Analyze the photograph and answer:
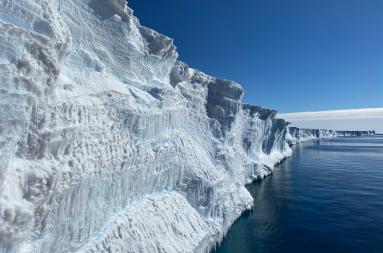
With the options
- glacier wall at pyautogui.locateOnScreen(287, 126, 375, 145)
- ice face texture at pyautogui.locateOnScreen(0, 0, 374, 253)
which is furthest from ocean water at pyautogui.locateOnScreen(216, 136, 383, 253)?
glacier wall at pyautogui.locateOnScreen(287, 126, 375, 145)

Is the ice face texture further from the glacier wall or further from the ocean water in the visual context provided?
the glacier wall

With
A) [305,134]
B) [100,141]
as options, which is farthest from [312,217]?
[305,134]

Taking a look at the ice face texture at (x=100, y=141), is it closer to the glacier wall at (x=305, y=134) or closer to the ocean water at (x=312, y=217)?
the ocean water at (x=312, y=217)

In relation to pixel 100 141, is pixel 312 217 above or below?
below

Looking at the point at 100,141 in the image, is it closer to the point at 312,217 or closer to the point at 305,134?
the point at 312,217

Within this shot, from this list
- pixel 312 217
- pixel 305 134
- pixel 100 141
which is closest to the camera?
pixel 100 141

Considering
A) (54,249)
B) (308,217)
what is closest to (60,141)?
(54,249)

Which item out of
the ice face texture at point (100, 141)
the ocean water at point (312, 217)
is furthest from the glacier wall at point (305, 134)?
the ice face texture at point (100, 141)
